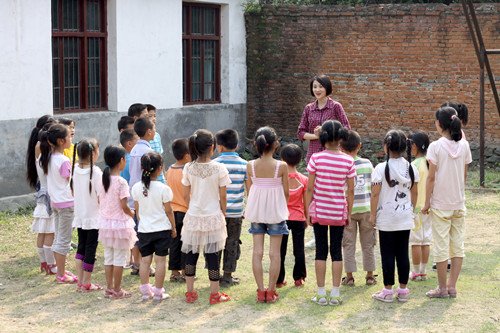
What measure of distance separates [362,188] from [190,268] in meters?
1.64

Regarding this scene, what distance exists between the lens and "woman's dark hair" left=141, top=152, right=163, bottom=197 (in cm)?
717

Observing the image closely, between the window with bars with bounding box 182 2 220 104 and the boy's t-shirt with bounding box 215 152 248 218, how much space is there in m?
8.23

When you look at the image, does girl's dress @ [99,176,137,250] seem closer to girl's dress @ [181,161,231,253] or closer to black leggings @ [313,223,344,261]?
girl's dress @ [181,161,231,253]

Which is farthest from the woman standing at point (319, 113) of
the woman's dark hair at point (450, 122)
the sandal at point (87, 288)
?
the sandal at point (87, 288)

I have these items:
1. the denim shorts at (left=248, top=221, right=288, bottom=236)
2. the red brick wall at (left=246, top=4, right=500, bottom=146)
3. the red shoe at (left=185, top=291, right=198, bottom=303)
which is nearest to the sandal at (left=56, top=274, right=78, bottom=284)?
the red shoe at (left=185, top=291, right=198, bottom=303)

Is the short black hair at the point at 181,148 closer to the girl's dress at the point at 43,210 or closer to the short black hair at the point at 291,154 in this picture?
the short black hair at the point at 291,154

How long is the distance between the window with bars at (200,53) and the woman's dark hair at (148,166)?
27.8 feet

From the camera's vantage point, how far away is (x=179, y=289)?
304 inches

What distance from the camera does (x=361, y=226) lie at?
7.82 metres

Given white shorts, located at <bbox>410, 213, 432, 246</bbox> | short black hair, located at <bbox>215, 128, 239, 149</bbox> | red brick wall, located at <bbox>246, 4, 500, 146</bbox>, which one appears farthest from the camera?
red brick wall, located at <bbox>246, 4, 500, 146</bbox>

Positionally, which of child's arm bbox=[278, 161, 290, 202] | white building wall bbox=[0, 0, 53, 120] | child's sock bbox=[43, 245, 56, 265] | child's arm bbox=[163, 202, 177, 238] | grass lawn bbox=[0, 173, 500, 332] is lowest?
grass lawn bbox=[0, 173, 500, 332]

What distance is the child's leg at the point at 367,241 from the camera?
25.6 feet

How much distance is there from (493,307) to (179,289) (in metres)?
2.60

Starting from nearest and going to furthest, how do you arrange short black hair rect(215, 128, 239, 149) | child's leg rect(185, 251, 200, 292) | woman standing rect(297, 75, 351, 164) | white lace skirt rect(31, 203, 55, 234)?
child's leg rect(185, 251, 200, 292) < short black hair rect(215, 128, 239, 149) < white lace skirt rect(31, 203, 55, 234) < woman standing rect(297, 75, 351, 164)
